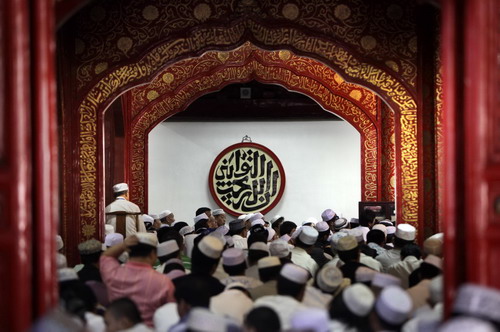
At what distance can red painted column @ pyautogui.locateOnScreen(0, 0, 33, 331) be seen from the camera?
125 inches

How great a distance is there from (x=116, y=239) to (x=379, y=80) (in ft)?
11.3

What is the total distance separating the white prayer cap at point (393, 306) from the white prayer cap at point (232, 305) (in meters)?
0.95

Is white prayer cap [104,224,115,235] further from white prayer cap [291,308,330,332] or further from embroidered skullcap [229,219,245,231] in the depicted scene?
white prayer cap [291,308,330,332]

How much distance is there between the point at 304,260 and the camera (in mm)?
6754

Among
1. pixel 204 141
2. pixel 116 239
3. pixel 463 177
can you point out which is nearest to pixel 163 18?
pixel 116 239

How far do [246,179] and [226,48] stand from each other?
6318mm

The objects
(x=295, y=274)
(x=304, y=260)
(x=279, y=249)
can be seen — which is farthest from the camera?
(x=304, y=260)

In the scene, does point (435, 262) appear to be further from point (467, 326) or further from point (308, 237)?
point (467, 326)

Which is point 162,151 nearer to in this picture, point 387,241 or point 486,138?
point 387,241

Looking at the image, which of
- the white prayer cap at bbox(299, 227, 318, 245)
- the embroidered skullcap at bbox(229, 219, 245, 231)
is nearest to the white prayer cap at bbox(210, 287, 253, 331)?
the white prayer cap at bbox(299, 227, 318, 245)

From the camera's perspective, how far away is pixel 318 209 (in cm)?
1386

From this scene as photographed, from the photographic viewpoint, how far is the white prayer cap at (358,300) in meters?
3.69

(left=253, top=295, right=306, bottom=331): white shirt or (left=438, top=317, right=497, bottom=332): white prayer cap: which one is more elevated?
(left=438, top=317, right=497, bottom=332): white prayer cap

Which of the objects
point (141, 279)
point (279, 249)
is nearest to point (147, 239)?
point (141, 279)
